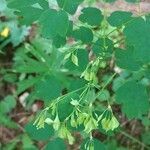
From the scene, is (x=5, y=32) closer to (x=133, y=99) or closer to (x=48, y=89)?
(x=48, y=89)

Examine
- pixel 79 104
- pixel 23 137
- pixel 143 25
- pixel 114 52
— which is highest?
pixel 143 25

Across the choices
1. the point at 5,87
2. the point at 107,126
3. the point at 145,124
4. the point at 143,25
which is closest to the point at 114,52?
the point at 143,25

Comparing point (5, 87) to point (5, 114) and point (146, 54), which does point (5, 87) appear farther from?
point (146, 54)

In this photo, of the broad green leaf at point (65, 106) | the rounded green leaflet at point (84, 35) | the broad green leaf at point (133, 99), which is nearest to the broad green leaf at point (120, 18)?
the rounded green leaflet at point (84, 35)

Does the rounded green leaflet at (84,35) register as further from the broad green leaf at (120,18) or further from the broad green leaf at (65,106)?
the broad green leaf at (65,106)

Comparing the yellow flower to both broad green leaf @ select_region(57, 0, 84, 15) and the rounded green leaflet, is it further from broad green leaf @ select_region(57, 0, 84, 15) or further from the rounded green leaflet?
broad green leaf @ select_region(57, 0, 84, 15)

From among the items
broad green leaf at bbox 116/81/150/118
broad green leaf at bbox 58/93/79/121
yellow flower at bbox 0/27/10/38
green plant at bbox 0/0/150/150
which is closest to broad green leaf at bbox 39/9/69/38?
green plant at bbox 0/0/150/150

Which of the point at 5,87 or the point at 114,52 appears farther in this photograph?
the point at 5,87
